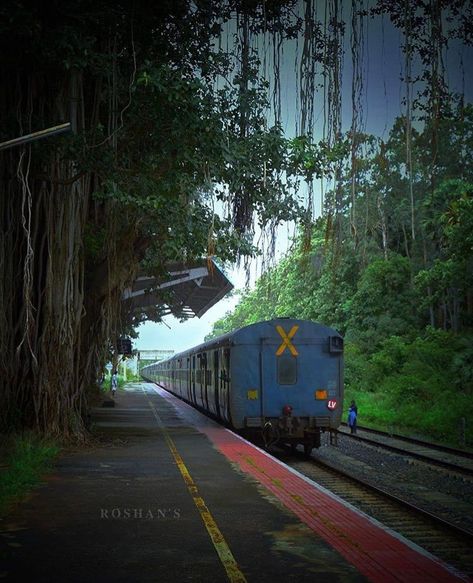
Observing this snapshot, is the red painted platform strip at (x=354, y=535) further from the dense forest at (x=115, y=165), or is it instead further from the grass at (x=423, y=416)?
the grass at (x=423, y=416)

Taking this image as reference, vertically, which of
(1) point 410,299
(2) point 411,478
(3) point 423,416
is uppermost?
(1) point 410,299

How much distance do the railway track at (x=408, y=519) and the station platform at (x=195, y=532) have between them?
79cm

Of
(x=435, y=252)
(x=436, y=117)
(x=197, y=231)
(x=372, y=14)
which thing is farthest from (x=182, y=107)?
(x=435, y=252)

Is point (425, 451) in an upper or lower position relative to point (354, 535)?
lower

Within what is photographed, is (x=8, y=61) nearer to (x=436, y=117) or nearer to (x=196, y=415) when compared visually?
(x=436, y=117)

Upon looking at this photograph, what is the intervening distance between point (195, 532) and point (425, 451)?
11.1 m

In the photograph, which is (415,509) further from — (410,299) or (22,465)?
(410,299)

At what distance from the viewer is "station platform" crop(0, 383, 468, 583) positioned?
5238 mm

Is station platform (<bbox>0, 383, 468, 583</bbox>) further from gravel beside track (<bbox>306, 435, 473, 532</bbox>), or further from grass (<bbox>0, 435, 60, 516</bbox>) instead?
gravel beside track (<bbox>306, 435, 473, 532</bbox>)

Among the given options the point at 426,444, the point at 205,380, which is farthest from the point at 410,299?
the point at 426,444

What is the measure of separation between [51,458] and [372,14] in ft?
25.8

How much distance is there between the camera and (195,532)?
21.5 ft

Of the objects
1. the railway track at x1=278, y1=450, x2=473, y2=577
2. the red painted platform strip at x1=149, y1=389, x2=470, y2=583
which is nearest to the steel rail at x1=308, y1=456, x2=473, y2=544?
the railway track at x1=278, y1=450, x2=473, y2=577

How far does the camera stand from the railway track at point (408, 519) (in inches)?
279
